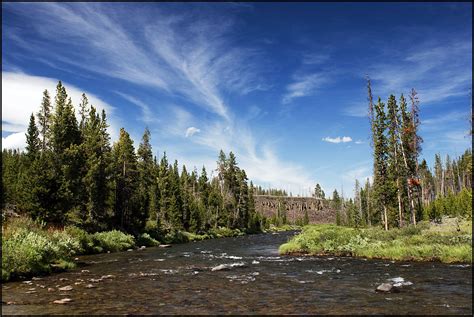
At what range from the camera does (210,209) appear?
299ft

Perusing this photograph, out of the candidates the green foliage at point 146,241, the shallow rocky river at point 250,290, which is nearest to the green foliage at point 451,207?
the green foliage at point 146,241

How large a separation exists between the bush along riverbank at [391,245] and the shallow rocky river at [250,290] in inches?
76.2

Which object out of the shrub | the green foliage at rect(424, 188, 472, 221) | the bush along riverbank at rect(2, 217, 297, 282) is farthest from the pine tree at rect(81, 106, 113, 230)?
the green foliage at rect(424, 188, 472, 221)

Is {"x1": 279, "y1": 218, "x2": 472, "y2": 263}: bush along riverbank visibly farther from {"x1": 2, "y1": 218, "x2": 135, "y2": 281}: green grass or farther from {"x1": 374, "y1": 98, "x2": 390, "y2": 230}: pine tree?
{"x1": 2, "y1": 218, "x2": 135, "y2": 281}: green grass

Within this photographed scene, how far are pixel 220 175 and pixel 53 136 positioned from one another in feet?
207

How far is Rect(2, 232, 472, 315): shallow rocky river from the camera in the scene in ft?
43.9

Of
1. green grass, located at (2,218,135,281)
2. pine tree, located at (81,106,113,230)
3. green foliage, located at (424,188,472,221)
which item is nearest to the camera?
green grass, located at (2,218,135,281)

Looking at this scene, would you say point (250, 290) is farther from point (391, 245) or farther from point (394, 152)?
point (394, 152)

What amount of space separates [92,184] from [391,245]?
3613 cm

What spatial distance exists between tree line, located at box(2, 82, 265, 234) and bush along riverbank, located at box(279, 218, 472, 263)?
82.2 feet

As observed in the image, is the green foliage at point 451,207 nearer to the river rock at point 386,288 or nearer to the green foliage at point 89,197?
the green foliage at point 89,197

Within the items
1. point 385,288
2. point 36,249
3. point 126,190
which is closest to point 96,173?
point 126,190

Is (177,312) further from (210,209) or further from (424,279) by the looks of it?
(210,209)

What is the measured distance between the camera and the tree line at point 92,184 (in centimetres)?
3953
